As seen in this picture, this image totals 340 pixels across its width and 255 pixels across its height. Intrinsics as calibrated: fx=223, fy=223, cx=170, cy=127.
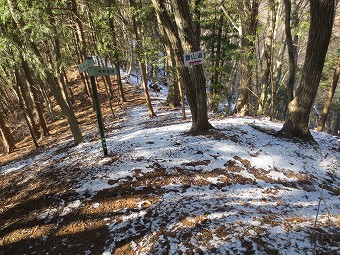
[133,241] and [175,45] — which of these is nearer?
[133,241]

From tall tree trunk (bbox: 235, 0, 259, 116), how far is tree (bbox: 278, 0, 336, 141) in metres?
3.36

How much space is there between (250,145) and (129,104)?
39.4ft

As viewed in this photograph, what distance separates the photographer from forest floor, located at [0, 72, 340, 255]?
10.4ft

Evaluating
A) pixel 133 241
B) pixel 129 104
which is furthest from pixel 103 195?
pixel 129 104

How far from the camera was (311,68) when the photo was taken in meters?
6.27

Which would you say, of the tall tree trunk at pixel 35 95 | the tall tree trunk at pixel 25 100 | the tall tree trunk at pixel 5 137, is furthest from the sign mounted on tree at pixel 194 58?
the tall tree trunk at pixel 5 137

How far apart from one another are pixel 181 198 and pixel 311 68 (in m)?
5.21

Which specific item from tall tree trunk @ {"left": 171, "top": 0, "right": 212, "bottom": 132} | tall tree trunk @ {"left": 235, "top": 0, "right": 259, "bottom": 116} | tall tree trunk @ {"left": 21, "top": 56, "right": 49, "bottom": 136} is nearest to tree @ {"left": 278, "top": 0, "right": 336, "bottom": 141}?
tall tree trunk @ {"left": 171, "top": 0, "right": 212, "bottom": 132}

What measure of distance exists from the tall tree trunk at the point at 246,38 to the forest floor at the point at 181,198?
3.61 m

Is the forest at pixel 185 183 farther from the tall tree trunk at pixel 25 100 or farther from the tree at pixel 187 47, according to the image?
the tall tree trunk at pixel 25 100

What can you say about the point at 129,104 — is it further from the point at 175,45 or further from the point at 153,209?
the point at 153,209

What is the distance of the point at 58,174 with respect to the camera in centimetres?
575

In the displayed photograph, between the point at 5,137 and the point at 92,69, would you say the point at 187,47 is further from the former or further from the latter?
the point at 5,137

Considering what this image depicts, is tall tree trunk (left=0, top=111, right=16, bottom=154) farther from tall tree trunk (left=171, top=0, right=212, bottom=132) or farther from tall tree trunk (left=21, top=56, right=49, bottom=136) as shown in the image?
tall tree trunk (left=171, top=0, right=212, bottom=132)
